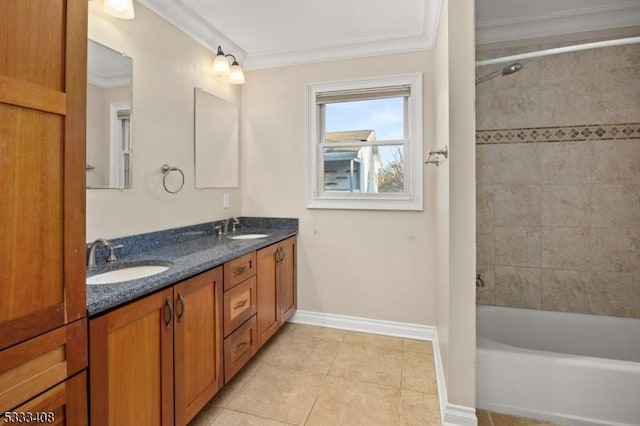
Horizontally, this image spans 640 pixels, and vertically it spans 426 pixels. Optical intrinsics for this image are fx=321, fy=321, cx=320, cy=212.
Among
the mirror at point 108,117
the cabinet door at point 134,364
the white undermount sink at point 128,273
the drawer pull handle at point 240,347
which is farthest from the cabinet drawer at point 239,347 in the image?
the mirror at point 108,117

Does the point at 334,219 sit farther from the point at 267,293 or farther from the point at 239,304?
the point at 239,304

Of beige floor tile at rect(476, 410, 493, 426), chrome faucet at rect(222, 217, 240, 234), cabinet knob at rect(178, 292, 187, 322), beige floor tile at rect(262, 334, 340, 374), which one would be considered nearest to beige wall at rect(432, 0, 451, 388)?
beige floor tile at rect(476, 410, 493, 426)

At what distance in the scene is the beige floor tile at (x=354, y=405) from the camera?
1.71 m

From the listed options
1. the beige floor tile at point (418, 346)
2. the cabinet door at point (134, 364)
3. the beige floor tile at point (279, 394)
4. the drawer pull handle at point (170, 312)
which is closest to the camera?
the cabinet door at point (134, 364)

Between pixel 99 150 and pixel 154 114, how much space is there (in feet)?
1.57

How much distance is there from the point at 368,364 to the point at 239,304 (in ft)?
3.33

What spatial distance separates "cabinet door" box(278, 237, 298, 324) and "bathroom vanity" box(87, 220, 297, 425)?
183mm

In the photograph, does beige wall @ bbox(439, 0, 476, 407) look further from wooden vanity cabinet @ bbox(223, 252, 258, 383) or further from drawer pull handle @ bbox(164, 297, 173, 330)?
drawer pull handle @ bbox(164, 297, 173, 330)

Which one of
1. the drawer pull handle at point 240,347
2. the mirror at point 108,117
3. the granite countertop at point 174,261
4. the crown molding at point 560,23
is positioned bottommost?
the drawer pull handle at point 240,347

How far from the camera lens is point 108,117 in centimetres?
175

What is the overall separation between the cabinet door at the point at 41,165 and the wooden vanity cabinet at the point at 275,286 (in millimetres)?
1344

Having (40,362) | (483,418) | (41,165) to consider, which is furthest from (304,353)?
(41,165)

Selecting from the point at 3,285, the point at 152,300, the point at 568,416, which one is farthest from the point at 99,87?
the point at 568,416

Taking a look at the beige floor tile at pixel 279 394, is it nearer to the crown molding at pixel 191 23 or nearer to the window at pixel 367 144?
the window at pixel 367 144
